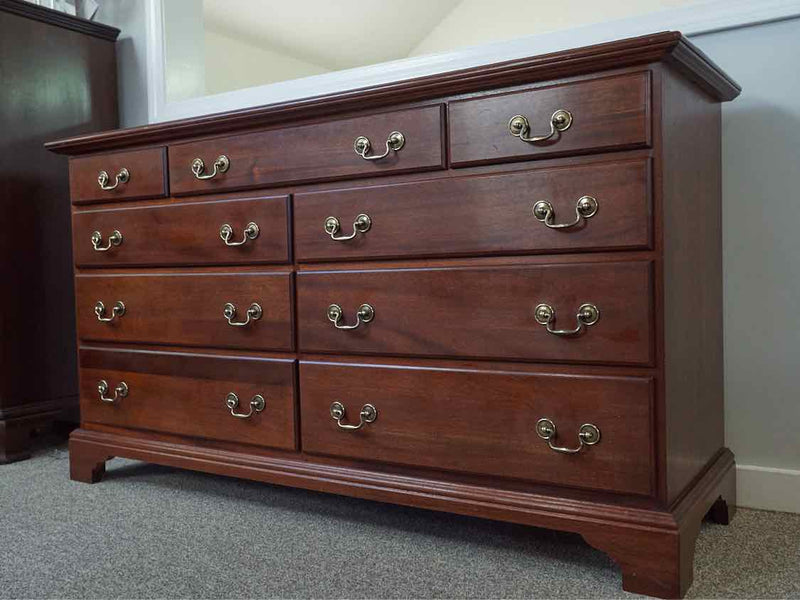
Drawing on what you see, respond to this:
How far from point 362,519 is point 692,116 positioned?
979 millimetres

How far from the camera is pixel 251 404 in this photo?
60.4 inches

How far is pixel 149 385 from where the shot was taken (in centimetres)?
169

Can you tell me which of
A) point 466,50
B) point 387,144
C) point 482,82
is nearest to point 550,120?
point 482,82

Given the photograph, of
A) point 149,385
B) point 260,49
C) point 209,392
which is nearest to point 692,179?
point 209,392

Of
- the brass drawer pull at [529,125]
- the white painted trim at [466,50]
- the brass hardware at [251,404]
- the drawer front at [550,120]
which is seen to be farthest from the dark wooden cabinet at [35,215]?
the brass drawer pull at [529,125]

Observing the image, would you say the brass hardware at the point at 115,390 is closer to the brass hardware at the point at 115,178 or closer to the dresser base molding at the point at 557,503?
the dresser base molding at the point at 557,503

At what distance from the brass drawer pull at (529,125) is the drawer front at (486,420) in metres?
0.39

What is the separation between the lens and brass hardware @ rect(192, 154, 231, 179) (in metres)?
1.56

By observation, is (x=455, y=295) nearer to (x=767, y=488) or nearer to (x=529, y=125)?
(x=529, y=125)

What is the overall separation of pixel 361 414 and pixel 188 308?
49cm

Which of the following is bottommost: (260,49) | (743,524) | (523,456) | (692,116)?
(743,524)

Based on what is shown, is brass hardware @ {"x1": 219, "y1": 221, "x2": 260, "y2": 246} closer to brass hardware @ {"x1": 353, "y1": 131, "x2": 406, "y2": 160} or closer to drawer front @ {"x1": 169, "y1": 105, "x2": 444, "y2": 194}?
drawer front @ {"x1": 169, "y1": 105, "x2": 444, "y2": 194}

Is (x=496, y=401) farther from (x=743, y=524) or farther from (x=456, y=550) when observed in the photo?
(x=743, y=524)

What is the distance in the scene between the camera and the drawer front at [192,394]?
1.51 metres
